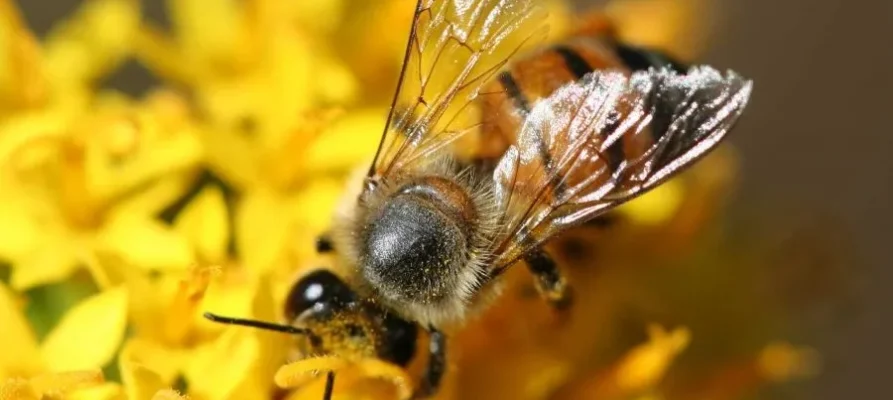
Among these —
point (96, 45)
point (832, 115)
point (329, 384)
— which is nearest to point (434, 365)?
point (329, 384)

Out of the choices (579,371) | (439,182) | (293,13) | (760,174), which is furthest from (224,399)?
(760,174)

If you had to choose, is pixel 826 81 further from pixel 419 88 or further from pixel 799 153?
pixel 419 88

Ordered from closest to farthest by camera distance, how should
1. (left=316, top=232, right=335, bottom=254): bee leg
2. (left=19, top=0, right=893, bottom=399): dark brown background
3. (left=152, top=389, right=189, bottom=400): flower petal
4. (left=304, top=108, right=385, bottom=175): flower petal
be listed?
(left=152, top=389, right=189, bottom=400): flower petal → (left=316, top=232, right=335, bottom=254): bee leg → (left=304, top=108, right=385, bottom=175): flower petal → (left=19, top=0, right=893, bottom=399): dark brown background

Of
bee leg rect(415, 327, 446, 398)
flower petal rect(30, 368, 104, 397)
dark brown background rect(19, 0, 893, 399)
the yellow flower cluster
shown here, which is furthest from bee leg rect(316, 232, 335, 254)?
dark brown background rect(19, 0, 893, 399)

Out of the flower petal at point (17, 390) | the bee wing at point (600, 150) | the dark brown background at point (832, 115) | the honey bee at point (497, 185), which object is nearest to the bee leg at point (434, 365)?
the honey bee at point (497, 185)

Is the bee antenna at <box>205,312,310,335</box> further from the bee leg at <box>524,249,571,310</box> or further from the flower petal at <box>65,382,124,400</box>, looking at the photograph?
the bee leg at <box>524,249,571,310</box>

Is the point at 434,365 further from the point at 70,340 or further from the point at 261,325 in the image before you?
the point at 70,340
